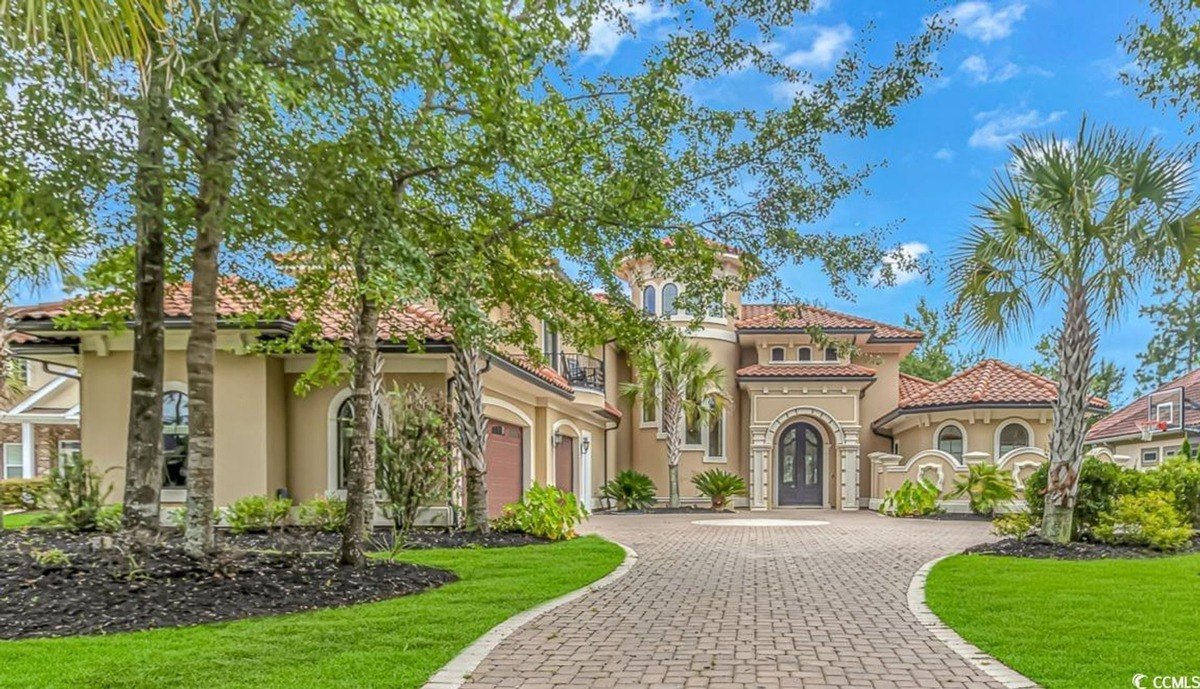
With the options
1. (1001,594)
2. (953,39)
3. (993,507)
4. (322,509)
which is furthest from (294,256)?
(993,507)

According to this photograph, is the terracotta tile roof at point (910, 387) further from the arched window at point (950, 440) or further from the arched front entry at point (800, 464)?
the arched front entry at point (800, 464)

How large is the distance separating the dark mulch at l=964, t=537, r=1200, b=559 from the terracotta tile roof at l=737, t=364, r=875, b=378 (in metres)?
13.6

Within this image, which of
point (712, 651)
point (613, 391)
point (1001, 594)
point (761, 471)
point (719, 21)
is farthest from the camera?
point (613, 391)

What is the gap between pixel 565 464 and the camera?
76.0ft

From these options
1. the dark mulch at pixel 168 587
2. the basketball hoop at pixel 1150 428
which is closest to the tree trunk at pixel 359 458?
the dark mulch at pixel 168 587

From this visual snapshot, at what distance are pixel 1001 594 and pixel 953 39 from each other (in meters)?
6.30

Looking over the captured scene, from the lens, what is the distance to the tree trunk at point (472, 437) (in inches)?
548

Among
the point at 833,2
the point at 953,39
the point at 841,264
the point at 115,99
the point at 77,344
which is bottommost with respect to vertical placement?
the point at 77,344

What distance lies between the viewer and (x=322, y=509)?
1375cm

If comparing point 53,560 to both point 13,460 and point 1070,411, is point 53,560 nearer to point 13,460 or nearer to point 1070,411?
point 1070,411

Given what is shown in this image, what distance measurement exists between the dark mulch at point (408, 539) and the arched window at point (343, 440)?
1244 millimetres

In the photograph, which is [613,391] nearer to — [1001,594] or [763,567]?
[763,567]

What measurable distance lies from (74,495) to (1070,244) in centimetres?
1678

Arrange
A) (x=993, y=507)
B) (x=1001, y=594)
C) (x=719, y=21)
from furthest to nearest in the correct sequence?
(x=993, y=507)
(x=719, y=21)
(x=1001, y=594)
